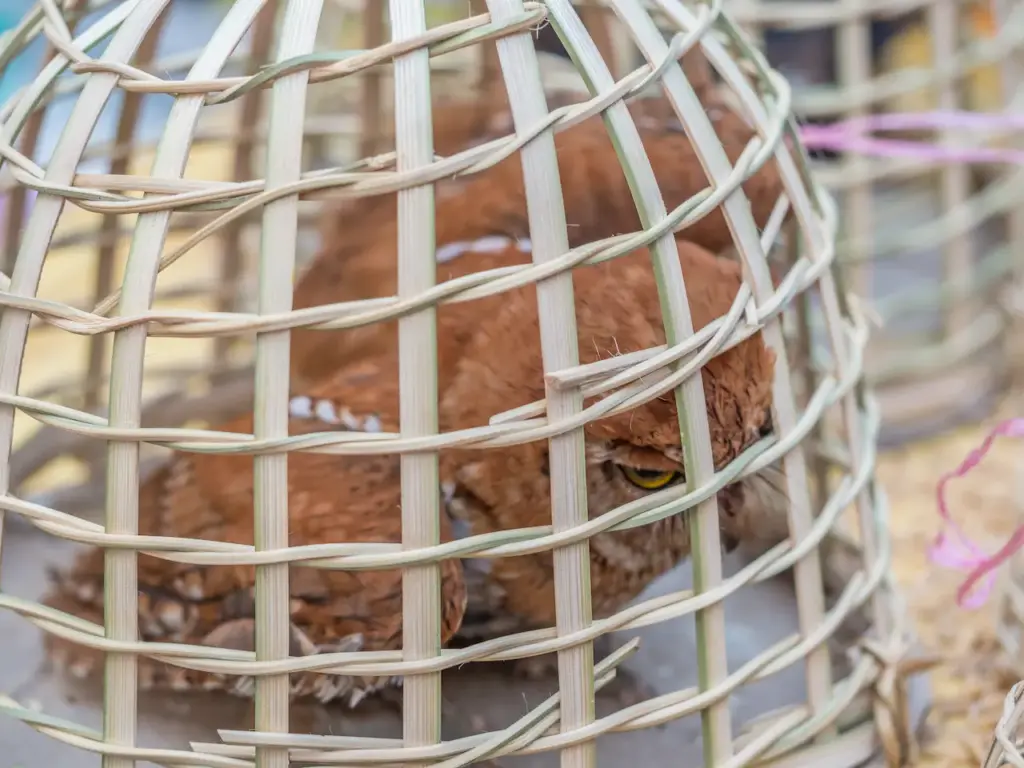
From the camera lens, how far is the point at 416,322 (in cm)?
45

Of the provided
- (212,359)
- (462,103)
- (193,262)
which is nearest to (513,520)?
(462,103)

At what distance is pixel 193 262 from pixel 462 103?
3.22 ft

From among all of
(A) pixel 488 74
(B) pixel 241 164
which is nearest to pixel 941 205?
(A) pixel 488 74

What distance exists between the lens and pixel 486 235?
2.51ft

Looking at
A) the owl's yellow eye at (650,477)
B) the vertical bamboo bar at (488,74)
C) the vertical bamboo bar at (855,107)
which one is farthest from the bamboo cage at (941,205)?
the owl's yellow eye at (650,477)

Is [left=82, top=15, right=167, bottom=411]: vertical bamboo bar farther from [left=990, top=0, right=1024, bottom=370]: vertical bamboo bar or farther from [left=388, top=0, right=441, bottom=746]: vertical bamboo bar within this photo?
[left=990, top=0, right=1024, bottom=370]: vertical bamboo bar

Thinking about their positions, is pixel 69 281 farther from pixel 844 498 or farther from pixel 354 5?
pixel 844 498

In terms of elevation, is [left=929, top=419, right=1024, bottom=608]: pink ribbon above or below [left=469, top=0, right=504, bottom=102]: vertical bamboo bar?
below

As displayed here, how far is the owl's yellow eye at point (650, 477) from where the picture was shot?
1.86ft

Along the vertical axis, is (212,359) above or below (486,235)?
above

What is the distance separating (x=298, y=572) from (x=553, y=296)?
25cm

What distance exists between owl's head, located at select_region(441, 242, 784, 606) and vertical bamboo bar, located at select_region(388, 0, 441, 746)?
118 millimetres

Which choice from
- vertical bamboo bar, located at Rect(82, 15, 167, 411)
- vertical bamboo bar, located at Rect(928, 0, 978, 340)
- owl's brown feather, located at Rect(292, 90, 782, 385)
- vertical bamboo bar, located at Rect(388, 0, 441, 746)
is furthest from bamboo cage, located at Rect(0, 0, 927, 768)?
vertical bamboo bar, located at Rect(928, 0, 978, 340)

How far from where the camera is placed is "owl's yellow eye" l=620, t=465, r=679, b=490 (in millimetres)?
568
